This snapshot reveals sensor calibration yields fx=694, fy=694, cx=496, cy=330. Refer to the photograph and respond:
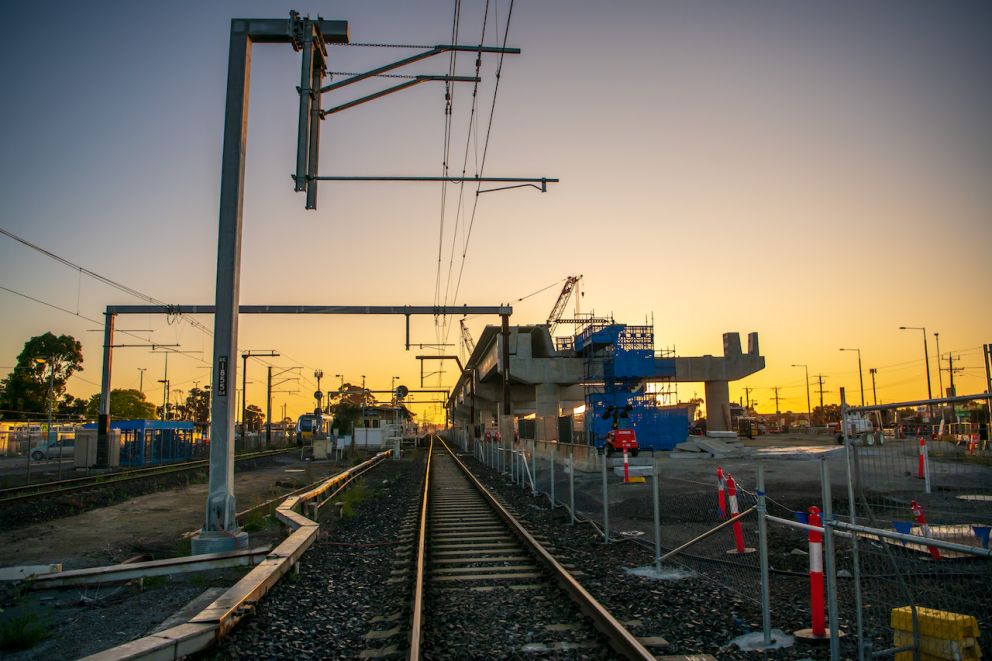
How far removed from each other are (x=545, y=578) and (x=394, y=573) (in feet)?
7.21

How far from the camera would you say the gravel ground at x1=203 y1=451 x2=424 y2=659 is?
20.9ft

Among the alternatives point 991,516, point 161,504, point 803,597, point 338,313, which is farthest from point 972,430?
point 338,313

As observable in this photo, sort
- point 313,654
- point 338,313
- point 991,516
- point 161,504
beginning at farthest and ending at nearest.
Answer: point 338,313 < point 161,504 < point 313,654 < point 991,516

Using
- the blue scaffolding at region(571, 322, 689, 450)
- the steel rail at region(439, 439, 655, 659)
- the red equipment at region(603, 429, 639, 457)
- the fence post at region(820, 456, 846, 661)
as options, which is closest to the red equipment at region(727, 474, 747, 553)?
the steel rail at region(439, 439, 655, 659)

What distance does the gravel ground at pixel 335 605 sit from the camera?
6.36 meters

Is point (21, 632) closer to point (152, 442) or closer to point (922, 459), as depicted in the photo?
point (922, 459)

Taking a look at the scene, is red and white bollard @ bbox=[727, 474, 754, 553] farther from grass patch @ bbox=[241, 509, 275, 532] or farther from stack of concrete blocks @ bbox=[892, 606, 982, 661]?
grass patch @ bbox=[241, 509, 275, 532]

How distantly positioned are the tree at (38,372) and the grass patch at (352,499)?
65.9m

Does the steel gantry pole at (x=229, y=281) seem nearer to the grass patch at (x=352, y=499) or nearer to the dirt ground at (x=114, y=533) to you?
the dirt ground at (x=114, y=533)

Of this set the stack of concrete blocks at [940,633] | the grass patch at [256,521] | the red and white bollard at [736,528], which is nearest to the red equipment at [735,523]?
the red and white bollard at [736,528]

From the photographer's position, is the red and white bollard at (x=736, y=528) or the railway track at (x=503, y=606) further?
the red and white bollard at (x=736, y=528)

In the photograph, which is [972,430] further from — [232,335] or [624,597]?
[232,335]

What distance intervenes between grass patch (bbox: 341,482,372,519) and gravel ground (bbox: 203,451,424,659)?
2910mm

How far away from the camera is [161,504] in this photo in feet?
66.8
